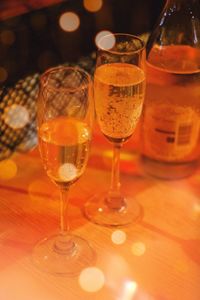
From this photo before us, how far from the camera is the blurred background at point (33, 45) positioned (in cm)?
98

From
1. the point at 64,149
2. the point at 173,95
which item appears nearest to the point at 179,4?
the point at 173,95

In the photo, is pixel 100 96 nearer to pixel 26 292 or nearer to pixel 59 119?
pixel 59 119

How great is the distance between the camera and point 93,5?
3.60 ft

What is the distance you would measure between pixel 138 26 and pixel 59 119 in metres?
0.54

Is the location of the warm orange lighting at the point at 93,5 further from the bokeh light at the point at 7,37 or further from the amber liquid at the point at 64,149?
the amber liquid at the point at 64,149

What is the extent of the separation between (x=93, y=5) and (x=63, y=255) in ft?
1.74

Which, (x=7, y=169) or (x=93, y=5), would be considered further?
(x=93, y=5)

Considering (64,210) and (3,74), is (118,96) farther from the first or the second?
(3,74)

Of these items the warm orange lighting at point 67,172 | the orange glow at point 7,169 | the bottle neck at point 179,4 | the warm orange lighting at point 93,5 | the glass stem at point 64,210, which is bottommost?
the orange glow at point 7,169

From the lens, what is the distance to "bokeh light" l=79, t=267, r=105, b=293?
728 millimetres

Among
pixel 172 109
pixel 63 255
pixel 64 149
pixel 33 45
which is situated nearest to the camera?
pixel 64 149

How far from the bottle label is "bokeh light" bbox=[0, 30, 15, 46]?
267 millimetres

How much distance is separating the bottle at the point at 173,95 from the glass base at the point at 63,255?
0.22 m

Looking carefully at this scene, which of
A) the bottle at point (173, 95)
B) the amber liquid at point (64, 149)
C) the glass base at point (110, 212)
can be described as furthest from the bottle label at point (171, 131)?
the amber liquid at point (64, 149)
